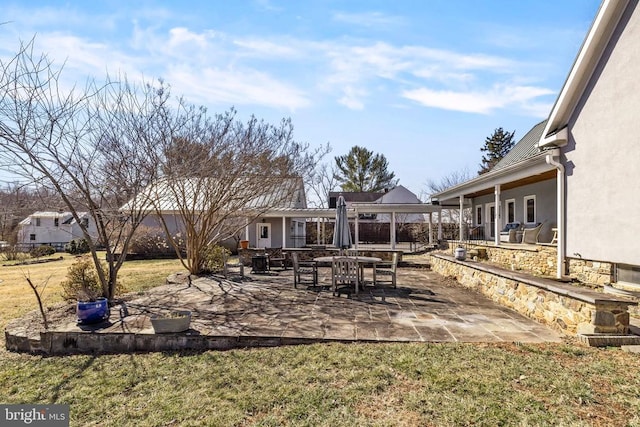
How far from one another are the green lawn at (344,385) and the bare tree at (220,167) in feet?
19.0

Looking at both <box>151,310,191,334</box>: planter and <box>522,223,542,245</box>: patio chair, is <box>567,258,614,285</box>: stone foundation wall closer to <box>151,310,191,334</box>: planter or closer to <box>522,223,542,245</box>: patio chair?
<box>522,223,542,245</box>: patio chair

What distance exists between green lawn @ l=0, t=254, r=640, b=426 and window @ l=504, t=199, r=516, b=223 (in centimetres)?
1120

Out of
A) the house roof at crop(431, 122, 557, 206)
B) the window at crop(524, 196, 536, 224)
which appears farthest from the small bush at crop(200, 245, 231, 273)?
the window at crop(524, 196, 536, 224)

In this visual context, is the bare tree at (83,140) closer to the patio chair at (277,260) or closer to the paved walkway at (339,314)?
the paved walkway at (339,314)

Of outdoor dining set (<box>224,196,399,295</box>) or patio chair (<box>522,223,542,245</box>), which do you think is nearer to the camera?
outdoor dining set (<box>224,196,399,295</box>)

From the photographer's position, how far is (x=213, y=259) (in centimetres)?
1253

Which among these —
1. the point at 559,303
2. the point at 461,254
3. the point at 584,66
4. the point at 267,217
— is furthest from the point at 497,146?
the point at 559,303

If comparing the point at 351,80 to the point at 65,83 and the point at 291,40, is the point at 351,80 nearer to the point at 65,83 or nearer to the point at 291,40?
the point at 291,40

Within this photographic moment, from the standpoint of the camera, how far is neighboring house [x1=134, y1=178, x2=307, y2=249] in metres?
13.5

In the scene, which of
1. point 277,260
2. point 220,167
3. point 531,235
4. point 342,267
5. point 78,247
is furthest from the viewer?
point 78,247

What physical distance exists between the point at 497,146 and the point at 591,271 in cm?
2994

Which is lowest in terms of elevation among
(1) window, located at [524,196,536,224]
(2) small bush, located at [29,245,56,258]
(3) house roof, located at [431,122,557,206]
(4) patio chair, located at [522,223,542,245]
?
(2) small bush, located at [29,245,56,258]

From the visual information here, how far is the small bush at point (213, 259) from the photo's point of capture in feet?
40.2

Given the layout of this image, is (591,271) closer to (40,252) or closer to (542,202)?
(542,202)
